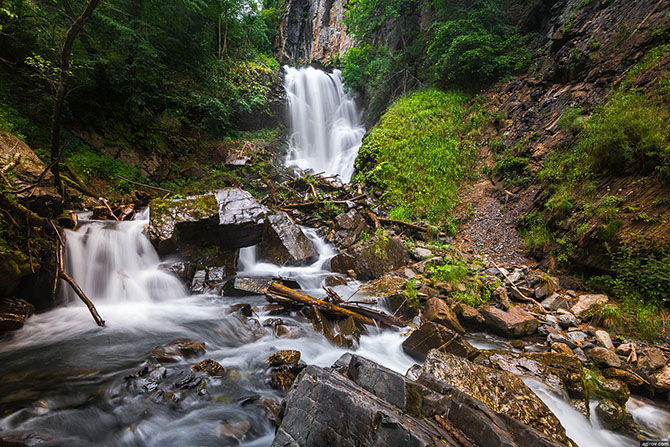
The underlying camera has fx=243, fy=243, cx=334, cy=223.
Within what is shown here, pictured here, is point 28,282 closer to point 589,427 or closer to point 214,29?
point 589,427

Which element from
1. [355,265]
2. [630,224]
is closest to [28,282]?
[355,265]

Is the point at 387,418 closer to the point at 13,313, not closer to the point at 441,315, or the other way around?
the point at 441,315

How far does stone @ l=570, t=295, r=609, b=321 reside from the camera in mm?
4262

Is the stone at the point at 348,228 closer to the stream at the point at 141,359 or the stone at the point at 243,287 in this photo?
the stone at the point at 243,287

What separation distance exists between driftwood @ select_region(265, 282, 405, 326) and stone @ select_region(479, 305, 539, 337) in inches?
60.7

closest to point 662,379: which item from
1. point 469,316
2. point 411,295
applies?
point 469,316

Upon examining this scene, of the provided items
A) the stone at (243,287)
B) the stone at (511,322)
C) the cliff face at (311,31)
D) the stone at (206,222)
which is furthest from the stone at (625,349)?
the cliff face at (311,31)

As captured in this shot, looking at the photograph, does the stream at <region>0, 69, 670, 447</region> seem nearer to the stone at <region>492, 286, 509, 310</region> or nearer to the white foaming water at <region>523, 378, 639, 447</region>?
the white foaming water at <region>523, 378, 639, 447</region>

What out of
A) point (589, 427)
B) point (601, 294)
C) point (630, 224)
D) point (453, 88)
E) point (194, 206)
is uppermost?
point (453, 88)

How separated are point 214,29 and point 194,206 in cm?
1313

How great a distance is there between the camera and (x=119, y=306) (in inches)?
181

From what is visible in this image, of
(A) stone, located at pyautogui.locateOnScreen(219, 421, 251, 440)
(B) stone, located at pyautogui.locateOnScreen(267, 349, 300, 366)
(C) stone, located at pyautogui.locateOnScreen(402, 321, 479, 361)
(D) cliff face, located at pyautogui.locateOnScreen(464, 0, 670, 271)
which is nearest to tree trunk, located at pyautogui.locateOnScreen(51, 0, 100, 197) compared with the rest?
(B) stone, located at pyautogui.locateOnScreen(267, 349, 300, 366)

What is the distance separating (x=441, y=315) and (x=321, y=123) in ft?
56.8

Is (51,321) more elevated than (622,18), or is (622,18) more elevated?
(622,18)
